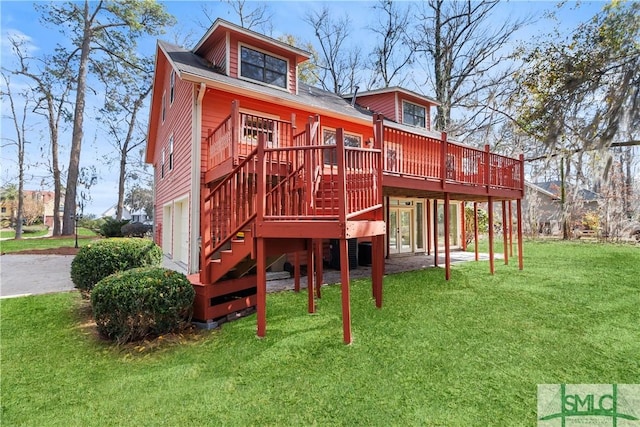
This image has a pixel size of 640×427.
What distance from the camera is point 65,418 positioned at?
2533 millimetres

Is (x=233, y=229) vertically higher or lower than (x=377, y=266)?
higher

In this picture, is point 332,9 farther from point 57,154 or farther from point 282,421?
point 282,421

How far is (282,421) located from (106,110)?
1036 inches

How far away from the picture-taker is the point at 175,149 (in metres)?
9.93

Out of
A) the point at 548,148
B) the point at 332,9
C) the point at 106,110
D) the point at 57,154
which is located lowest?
the point at 548,148

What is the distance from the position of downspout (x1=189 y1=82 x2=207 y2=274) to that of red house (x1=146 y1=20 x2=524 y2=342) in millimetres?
29

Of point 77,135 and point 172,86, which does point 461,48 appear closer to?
point 172,86

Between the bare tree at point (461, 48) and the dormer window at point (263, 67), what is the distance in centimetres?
1227

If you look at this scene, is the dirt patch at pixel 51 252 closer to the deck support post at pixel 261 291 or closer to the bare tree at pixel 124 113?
the bare tree at pixel 124 113

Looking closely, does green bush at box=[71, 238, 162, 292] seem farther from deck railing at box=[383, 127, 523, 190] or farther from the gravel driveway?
deck railing at box=[383, 127, 523, 190]

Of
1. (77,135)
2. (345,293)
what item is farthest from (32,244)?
(345,293)

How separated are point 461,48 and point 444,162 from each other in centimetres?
1598

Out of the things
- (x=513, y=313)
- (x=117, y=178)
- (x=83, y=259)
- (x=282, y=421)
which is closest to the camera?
(x=282, y=421)

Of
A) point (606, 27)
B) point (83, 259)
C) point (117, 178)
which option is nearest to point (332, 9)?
point (606, 27)
